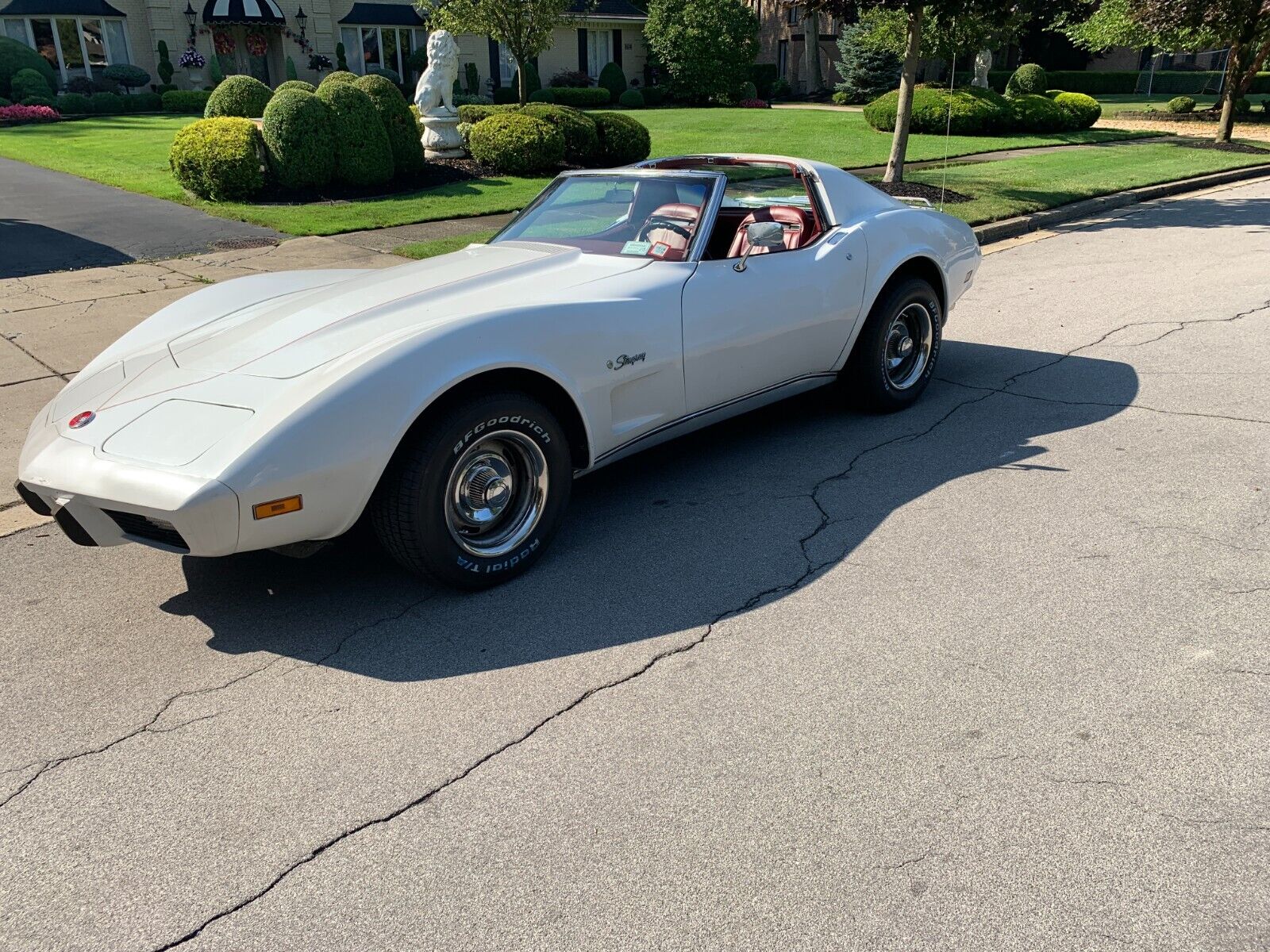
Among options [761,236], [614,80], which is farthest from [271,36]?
[761,236]

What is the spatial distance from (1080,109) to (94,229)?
68.8ft

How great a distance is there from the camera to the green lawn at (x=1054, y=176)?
41.0ft

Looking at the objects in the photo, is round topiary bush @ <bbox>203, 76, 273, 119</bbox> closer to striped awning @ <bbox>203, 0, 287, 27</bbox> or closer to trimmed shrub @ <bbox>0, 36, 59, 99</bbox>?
trimmed shrub @ <bbox>0, 36, 59, 99</bbox>

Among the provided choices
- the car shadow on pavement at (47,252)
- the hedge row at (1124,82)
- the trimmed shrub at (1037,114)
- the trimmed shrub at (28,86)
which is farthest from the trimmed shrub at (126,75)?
the hedge row at (1124,82)

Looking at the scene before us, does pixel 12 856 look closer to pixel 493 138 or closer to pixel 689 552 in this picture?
pixel 689 552

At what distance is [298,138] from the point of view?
43.3 feet

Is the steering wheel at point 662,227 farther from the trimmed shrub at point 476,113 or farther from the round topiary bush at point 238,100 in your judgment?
the round topiary bush at point 238,100

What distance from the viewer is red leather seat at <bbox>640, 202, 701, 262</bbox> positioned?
182 inches

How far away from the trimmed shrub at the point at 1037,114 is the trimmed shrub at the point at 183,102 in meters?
22.0

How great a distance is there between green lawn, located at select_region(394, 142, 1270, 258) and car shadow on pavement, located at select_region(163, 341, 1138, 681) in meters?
5.64

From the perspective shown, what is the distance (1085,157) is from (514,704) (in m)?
18.7

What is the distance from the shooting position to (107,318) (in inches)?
312

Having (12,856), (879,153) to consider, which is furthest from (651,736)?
(879,153)

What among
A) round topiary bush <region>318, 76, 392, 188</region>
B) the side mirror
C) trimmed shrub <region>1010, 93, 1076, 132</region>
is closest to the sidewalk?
round topiary bush <region>318, 76, 392, 188</region>
